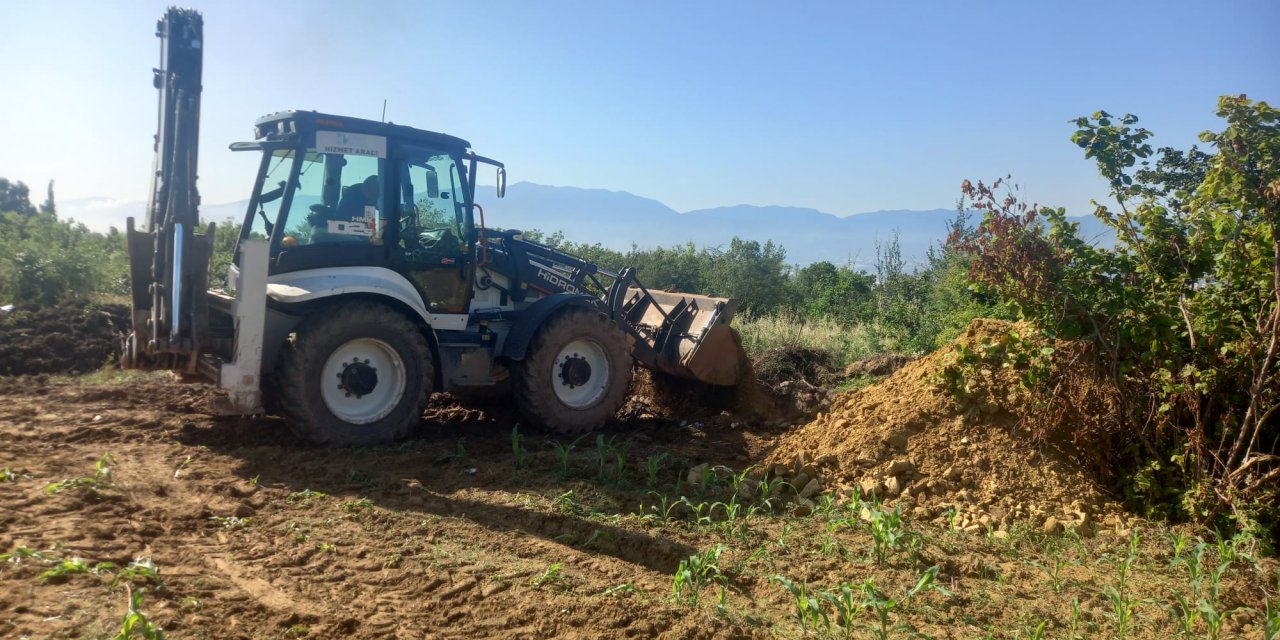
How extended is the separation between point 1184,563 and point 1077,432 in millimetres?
1324

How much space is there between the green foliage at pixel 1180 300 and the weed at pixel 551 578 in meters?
3.25

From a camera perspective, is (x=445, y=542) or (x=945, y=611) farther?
(x=445, y=542)

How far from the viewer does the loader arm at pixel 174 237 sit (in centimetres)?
588

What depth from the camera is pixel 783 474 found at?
6195 millimetres

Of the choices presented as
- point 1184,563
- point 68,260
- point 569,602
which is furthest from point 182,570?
point 68,260

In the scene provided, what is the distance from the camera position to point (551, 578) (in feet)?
13.6

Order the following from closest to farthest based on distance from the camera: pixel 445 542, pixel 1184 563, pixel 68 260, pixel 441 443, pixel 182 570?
pixel 182 570
pixel 1184 563
pixel 445 542
pixel 441 443
pixel 68 260

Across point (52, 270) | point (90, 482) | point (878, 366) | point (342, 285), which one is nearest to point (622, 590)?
point (90, 482)

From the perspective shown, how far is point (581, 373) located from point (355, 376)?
80.7 inches

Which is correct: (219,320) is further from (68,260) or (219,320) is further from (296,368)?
(68,260)

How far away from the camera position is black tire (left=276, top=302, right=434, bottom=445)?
632cm

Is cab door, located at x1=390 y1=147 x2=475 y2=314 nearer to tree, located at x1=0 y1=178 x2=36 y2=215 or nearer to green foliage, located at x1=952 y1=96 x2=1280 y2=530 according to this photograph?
green foliage, located at x1=952 y1=96 x2=1280 y2=530

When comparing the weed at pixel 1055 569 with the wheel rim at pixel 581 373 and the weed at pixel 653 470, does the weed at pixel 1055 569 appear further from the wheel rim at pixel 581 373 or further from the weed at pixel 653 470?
the wheel rim at pixel 581 373

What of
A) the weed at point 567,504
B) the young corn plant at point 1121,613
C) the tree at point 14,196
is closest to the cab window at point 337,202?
the weed at point 567,504
